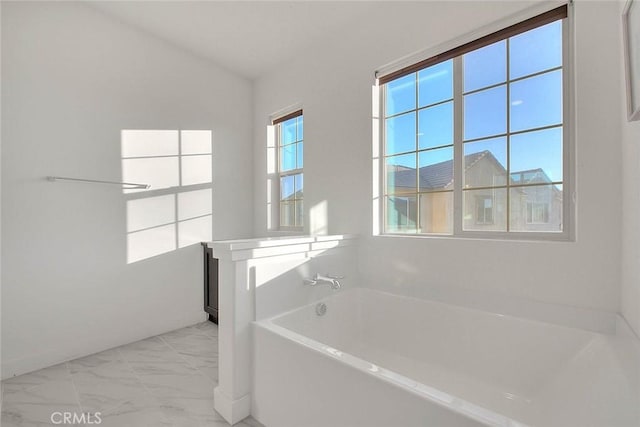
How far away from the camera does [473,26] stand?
1.78 meters

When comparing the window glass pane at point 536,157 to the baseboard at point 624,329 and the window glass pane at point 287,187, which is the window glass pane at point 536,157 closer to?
the baseboard at point 624,329

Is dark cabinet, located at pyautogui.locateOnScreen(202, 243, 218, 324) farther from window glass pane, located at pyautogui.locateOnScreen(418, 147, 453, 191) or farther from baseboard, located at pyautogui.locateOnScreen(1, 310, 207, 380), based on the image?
window glass pane, located at pyautogui.locateOnScreen(418, 147, 453, 191)

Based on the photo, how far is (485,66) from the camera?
6.01 ft

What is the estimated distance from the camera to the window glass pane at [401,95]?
219cm

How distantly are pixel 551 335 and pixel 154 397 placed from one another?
7.15 feet

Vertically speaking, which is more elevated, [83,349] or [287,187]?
[287,187]

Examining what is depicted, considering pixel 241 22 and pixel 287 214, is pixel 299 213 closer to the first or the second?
pixel 287 214

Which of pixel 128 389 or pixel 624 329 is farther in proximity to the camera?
pixel 128 389

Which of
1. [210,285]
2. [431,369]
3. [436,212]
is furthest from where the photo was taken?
[210,285]

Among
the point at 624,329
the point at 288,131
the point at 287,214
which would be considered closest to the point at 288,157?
the point at 288,131

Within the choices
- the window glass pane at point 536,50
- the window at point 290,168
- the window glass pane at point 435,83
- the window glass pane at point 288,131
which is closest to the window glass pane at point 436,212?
the window glass pane at point 435,83

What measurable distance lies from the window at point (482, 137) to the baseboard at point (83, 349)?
2.17m

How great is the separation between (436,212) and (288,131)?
189cm

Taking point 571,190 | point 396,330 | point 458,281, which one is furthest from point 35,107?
point 571,190
